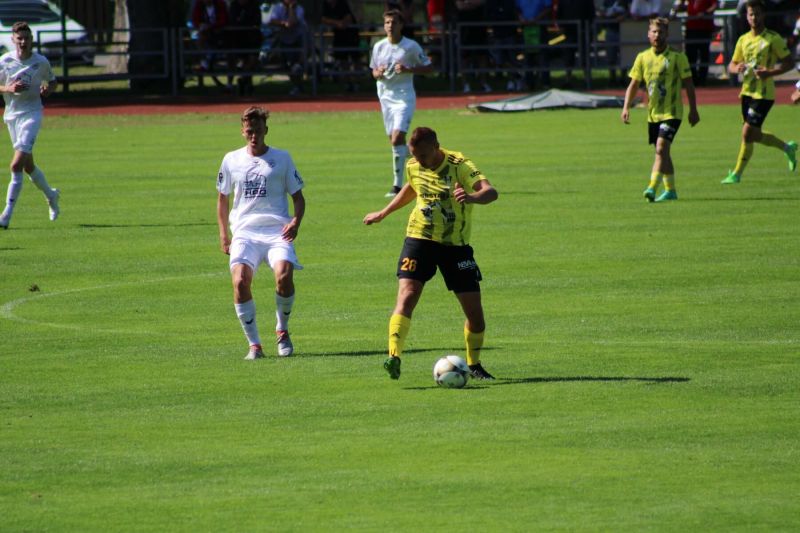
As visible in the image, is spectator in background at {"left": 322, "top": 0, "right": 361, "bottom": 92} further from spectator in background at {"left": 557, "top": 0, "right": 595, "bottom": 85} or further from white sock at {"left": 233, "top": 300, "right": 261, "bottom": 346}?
white sock at {"left": 233, "top": 300, "right": 261, "bottom": 346}

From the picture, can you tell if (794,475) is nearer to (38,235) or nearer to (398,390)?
(398,390)

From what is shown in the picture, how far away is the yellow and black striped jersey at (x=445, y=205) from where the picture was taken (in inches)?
433

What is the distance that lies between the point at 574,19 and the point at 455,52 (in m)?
3.48

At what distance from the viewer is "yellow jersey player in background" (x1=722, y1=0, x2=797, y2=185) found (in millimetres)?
22328

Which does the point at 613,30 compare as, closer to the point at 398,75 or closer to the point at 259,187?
the point at 398,75

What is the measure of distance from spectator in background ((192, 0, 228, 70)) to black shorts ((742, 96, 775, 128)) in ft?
73.6

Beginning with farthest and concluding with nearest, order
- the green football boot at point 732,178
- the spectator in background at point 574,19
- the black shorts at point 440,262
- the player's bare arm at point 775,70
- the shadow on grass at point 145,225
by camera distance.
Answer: the spectator in background at point 574,19, the green football boot at point 732,178, the player's bare arm at point 775,70, the shadow on grass at point 145,225, the black shorts at point 440,262

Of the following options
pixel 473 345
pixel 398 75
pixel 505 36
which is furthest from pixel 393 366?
pixel 505 36

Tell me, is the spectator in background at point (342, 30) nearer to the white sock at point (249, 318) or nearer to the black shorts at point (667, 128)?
the black shorts at point (667, 128)

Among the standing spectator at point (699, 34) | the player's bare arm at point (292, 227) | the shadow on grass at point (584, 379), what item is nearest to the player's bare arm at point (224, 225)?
the player's bare arm at point (292, 227)

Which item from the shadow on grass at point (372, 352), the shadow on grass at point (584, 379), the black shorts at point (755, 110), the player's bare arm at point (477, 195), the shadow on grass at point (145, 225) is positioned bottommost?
the shadow on grass at point (372, 352)

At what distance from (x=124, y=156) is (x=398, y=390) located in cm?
1944

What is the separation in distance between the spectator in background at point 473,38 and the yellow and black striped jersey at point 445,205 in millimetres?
30256

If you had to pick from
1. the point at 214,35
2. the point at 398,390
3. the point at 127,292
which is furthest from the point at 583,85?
the point at 398,390
